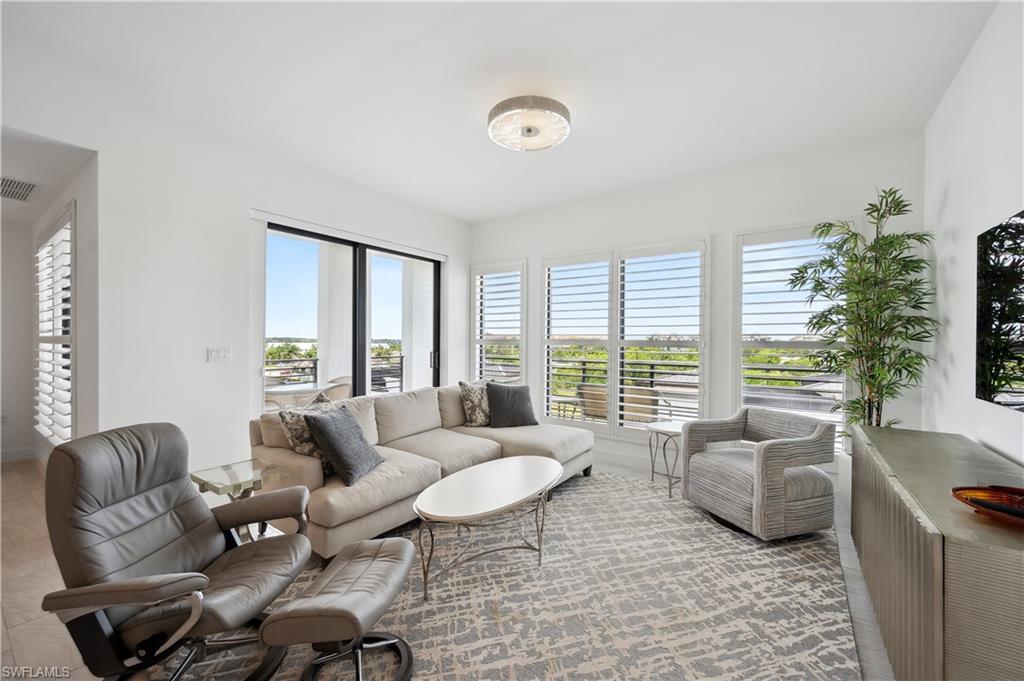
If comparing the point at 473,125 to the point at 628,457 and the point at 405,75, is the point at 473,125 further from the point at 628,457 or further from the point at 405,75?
the point at 628,457

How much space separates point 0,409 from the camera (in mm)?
4238

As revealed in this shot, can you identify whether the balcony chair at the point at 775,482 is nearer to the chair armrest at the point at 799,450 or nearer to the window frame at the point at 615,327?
the chair armrest at the point at 799,450

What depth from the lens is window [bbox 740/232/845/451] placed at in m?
3.45

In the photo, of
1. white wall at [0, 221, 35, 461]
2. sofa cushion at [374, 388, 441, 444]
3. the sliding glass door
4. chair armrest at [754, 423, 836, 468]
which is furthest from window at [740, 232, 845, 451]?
white wall at [0, 221, 35, 461]

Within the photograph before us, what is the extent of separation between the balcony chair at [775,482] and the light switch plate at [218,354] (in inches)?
141

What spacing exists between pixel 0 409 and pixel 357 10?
5.30 meters

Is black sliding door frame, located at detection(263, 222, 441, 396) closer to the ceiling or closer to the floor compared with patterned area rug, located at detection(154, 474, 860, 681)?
closer to the ceiling

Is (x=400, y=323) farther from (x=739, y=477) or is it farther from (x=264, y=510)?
(x=739, y=477)

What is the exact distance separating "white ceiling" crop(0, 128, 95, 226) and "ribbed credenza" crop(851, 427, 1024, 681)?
4.37 meters

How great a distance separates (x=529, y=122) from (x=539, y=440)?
2.34m

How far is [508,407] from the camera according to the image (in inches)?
161

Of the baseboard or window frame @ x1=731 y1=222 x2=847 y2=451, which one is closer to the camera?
window frame @ x1=731 y1=222 x2=847 y2=451

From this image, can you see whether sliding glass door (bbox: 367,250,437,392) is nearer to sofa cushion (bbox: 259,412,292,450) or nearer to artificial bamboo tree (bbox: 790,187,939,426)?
sofa cushion (bbox: 259,412,292,450)

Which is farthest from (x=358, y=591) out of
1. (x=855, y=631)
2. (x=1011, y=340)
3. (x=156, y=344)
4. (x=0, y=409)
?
(x=0, y=409)
